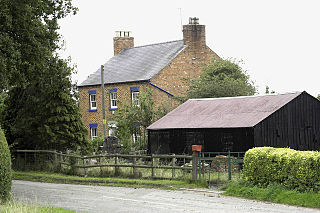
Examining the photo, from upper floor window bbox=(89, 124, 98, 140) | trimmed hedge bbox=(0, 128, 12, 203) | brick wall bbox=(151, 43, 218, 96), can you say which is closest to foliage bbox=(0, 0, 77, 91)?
trimmed hedge bbox=(0, 128, 12, 203)

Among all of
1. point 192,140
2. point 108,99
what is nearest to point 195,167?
point 192,140

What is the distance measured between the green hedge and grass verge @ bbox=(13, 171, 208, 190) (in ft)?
8.83

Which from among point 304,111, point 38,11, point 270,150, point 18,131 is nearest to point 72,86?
point 18,131

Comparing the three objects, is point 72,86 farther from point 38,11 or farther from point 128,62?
point 128,62

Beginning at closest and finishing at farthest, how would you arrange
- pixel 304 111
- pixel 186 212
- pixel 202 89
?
1. pixel 186 212
2. pixel 304 111
3. pixel 202 89

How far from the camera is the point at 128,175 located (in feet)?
78.4

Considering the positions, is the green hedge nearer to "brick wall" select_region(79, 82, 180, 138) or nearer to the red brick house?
"brick wall" select_region(79, 82, 180, 138)

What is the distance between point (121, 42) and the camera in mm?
52750

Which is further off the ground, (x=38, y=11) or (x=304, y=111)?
(x=38, y=11)

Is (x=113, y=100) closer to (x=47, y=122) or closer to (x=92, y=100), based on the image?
(x=92, y=100)

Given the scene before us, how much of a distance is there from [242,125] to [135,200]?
985 cm

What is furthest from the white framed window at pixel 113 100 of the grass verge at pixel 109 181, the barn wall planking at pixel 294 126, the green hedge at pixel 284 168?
the green hedge at pixel 284 168

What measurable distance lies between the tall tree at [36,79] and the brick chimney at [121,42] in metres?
20.9

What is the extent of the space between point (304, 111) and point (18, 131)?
16471mm
